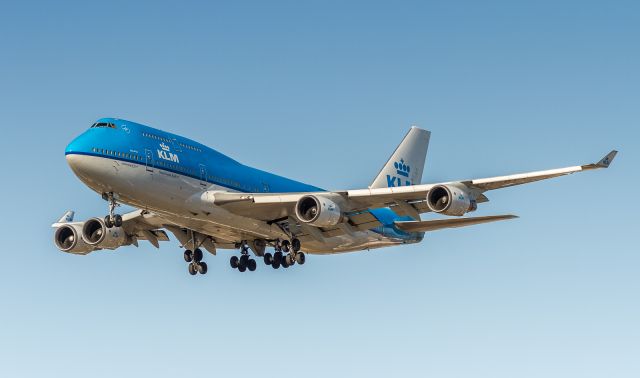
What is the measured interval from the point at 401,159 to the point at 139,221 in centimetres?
1726

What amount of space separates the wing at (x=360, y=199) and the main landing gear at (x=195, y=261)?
5.38 meters

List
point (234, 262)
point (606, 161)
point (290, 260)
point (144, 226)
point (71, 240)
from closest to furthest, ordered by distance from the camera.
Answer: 1. point (606, 161)
2. point (290, 260)
3. point (144, 226)
4. point (234, 262)
5. point (71, 240)

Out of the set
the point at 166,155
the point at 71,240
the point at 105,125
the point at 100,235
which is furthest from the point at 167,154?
the point at 71,240

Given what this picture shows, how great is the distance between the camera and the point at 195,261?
58.8 meters

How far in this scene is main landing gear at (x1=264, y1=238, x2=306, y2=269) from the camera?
5644 centimetres

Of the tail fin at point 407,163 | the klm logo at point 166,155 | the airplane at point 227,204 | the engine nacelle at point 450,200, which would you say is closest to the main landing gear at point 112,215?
the airplane at point 227,204

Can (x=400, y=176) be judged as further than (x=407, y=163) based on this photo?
No

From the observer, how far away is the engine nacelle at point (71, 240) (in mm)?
60000

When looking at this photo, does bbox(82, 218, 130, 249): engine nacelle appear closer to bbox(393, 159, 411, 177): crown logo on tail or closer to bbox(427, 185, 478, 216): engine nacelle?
bbox(393, 159, 411, 177): crown logo on tail

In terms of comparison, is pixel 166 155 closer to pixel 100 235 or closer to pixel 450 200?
pixel 100 235

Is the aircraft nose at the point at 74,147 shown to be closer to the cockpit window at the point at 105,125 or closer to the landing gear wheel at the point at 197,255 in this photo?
the cockpit window at the point at 105,125

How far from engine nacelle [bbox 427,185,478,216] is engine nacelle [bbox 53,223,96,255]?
2044cm

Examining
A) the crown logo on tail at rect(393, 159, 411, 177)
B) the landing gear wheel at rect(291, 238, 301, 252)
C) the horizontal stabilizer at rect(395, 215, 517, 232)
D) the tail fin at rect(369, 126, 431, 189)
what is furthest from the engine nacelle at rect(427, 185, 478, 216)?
the crown logo on tail at rect(393, 159, 411, 177)

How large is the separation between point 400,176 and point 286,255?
37.0 ft
